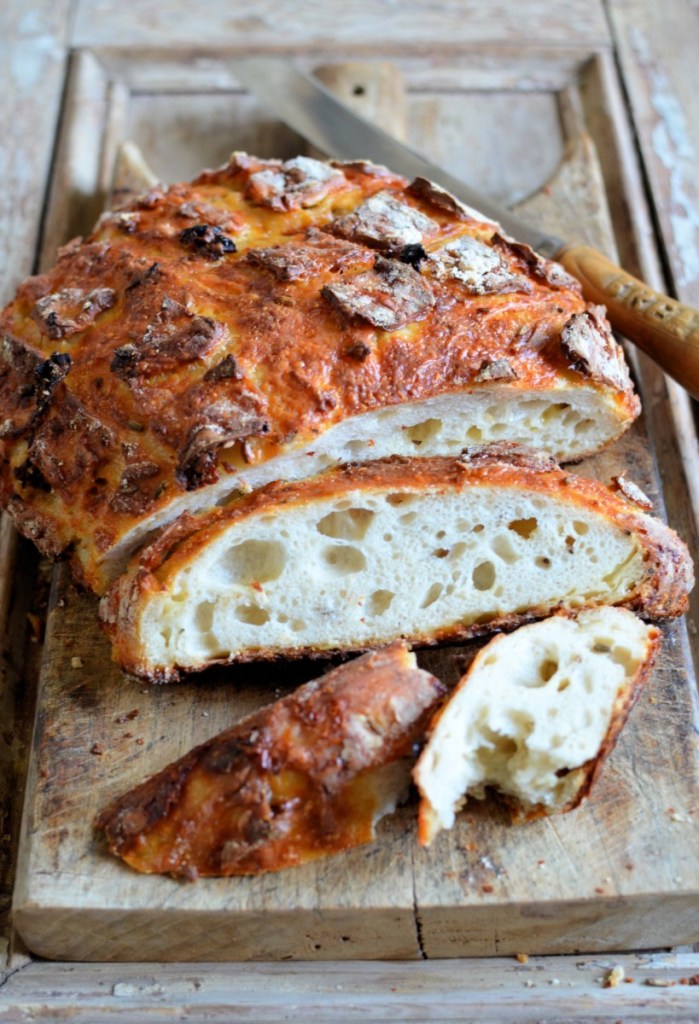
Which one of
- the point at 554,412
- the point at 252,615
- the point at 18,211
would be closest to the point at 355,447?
the point at 252,615

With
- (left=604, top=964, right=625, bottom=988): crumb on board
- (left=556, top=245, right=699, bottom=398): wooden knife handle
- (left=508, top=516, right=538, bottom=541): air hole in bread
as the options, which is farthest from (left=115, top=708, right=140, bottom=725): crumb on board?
(left=556, top=245, right=699, bottom=398): wooden knife handle

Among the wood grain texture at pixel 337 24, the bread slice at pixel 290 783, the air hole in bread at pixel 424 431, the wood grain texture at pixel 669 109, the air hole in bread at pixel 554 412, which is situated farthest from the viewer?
the wood grain texture at pixel 337 24

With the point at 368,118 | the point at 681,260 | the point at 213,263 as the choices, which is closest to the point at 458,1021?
the point at 213,263

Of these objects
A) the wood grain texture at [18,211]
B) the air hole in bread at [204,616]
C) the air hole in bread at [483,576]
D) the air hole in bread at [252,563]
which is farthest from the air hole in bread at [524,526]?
the wood grain texture at [18,211]

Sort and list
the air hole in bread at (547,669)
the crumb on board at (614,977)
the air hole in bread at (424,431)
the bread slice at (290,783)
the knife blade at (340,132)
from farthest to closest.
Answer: the knife blade at (340,132) < the air hole in bread at (424,431) < the air hole in bread at (547,669) < the crumb on board at (614,977) < the bread slice at (290,783)

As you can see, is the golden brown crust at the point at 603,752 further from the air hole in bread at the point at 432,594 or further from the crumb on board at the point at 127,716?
the crumb on board at the point at 127,716

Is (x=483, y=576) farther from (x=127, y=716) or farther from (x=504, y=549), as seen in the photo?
(x=127, y=716)

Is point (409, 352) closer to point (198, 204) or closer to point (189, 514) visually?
point (189, 514)
